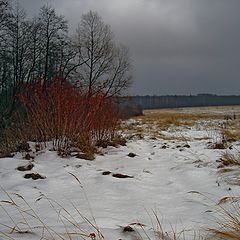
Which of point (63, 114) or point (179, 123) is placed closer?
point (63, 114)

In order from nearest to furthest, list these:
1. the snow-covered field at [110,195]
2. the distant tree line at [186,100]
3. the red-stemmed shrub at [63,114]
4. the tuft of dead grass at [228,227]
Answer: the tuft of dead grass at [228,227] < the snow-covered field at [110,195] < the red-stemmed shrub at [63,114] < the distant tree line at [186,100]

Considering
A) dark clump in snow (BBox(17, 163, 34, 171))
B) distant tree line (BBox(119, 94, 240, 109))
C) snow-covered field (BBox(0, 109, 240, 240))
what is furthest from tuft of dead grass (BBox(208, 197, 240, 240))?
distant tree line (BBox(119, 94, 240, 109))

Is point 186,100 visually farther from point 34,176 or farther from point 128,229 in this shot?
point 128,229

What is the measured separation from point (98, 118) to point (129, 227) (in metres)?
6.60

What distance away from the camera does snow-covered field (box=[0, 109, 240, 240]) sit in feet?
10.9

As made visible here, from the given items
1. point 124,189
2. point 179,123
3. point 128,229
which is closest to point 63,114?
point 124,189

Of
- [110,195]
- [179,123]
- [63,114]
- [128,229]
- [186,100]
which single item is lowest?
[179,123]

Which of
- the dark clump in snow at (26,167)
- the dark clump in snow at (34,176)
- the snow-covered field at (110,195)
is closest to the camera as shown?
the snow-covered field at (110,195)

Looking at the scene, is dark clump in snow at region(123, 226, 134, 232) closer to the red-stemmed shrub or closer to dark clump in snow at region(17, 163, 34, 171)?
dark clump in snow at region(17, 163, 34, 171)

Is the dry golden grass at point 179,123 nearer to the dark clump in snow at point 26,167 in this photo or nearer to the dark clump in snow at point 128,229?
the dark clump in snow at point 26,167

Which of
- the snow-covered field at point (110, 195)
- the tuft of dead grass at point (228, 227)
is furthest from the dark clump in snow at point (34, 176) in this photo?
the tuft of dead grass at point (228, 227)

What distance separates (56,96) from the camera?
844 centimetres

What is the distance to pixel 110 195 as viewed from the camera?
15.5 ft

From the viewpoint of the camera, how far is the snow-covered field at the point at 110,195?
131 inches
